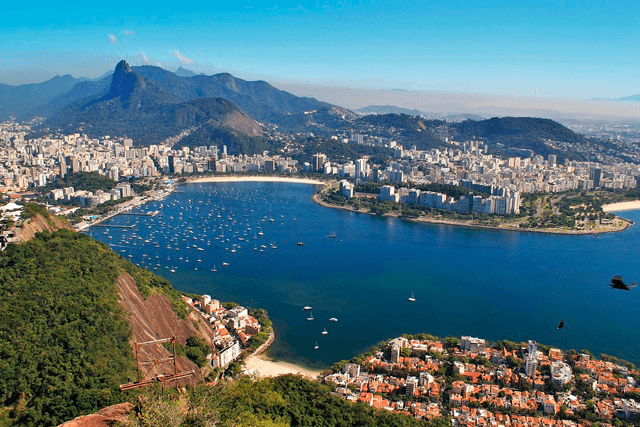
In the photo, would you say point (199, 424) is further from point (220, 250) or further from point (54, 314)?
point (220, 250)

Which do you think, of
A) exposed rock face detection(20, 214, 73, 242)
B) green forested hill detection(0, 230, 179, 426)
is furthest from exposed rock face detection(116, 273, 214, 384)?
exposed rock face detection(20, 214, 73, 242)

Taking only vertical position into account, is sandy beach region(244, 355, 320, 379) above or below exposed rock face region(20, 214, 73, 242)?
below

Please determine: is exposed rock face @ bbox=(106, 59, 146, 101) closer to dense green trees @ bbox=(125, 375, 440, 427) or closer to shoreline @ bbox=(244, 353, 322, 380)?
shoreline @ bbox=(244, 353, 322, 380)

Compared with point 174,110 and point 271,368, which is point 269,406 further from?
point 174,110

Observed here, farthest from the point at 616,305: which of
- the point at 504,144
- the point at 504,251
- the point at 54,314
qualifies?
the point at 504,144

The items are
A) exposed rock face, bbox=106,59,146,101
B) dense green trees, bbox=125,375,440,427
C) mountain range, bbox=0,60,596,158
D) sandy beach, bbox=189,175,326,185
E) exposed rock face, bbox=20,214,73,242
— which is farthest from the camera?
exposed rock face, bbox=106,59,146,101

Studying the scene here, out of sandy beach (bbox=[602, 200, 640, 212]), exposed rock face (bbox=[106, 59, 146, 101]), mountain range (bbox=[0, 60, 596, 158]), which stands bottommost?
sandy beach (bbox=[602, 200, 640, 212])

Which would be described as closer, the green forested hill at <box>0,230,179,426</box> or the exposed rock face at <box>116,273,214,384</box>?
the green forested hill at <box>0,230,179,426</box>
